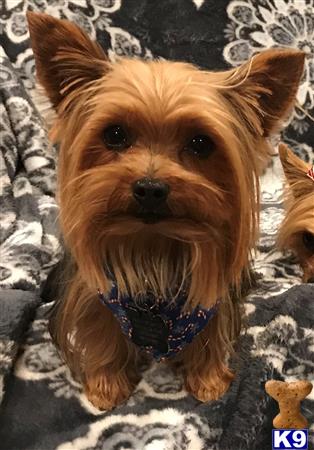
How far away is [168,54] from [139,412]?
4.43 ft

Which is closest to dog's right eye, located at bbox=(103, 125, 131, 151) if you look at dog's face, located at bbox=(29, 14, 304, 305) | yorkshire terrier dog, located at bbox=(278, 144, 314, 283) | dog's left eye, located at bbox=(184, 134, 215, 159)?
dog's face, located at bbox=(29, 14, 304, 305)

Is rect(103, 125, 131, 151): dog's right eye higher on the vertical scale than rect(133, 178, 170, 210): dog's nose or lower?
higher

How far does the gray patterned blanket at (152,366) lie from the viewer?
1341mm

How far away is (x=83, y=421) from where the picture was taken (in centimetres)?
136

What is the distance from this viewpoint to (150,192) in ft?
3.46

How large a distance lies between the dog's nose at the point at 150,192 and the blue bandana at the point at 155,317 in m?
0.28

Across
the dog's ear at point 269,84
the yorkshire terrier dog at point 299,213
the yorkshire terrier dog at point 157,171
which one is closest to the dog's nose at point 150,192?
the yorkshire terrier dog at point 157,171

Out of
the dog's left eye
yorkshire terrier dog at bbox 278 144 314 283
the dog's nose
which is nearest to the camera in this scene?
the dog's nose

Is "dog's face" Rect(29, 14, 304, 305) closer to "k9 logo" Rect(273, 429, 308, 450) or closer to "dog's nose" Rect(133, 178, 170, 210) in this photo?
"dog's nose" Rect(133, 178, 170, 210)

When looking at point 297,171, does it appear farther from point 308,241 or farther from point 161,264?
point 161,264

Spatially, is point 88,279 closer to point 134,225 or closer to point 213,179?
point 134,225

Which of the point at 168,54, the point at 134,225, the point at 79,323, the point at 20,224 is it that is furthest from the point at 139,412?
the point at 168,54

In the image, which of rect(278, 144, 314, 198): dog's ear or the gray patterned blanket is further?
rect(278, 144, 314, 198): dog's ear

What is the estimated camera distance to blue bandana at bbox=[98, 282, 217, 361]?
1.31 m
